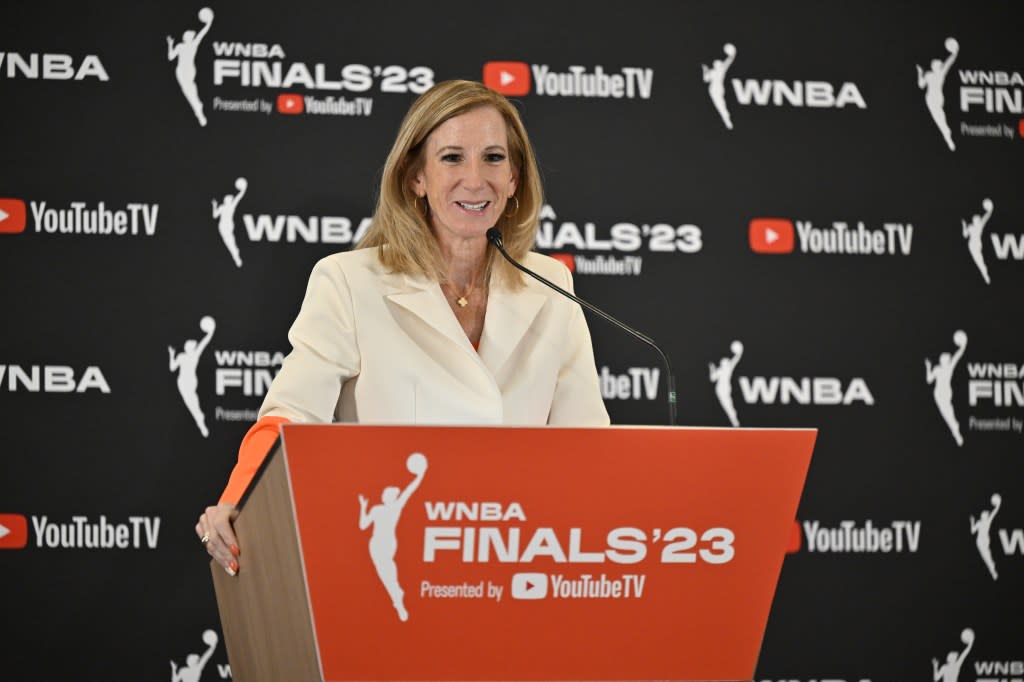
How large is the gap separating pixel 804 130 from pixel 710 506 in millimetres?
2609

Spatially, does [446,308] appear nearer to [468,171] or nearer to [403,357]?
[403,357]

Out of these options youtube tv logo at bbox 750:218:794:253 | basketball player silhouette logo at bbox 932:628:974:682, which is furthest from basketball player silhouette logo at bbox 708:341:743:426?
basketball player silhouette logo at bbox 932:628:974:682

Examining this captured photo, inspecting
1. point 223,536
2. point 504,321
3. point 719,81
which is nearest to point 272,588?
point 223,536

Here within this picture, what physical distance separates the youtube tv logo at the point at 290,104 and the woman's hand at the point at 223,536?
6.98 feet

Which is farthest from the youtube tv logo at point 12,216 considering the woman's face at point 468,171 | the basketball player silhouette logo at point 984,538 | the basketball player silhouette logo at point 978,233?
the basketball player silhouette logo at point 984,538

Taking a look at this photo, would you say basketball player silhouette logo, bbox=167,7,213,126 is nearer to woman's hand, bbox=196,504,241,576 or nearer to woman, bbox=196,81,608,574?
woman, bbox=196,81,608,574

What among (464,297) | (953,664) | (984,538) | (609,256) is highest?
(609,256)

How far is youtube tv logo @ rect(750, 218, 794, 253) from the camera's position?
3658 mm

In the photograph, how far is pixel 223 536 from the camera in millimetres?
1603

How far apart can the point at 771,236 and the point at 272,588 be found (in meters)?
2.62

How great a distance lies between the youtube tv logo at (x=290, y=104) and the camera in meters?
3.49

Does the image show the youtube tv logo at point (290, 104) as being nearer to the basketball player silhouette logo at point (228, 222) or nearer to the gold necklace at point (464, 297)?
the basketball player silhouette logo at point (228, 222)

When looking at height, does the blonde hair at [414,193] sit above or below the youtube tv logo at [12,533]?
above

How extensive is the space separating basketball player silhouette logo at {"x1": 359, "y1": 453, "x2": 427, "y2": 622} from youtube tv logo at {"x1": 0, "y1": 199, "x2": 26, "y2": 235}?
252 centimetres
